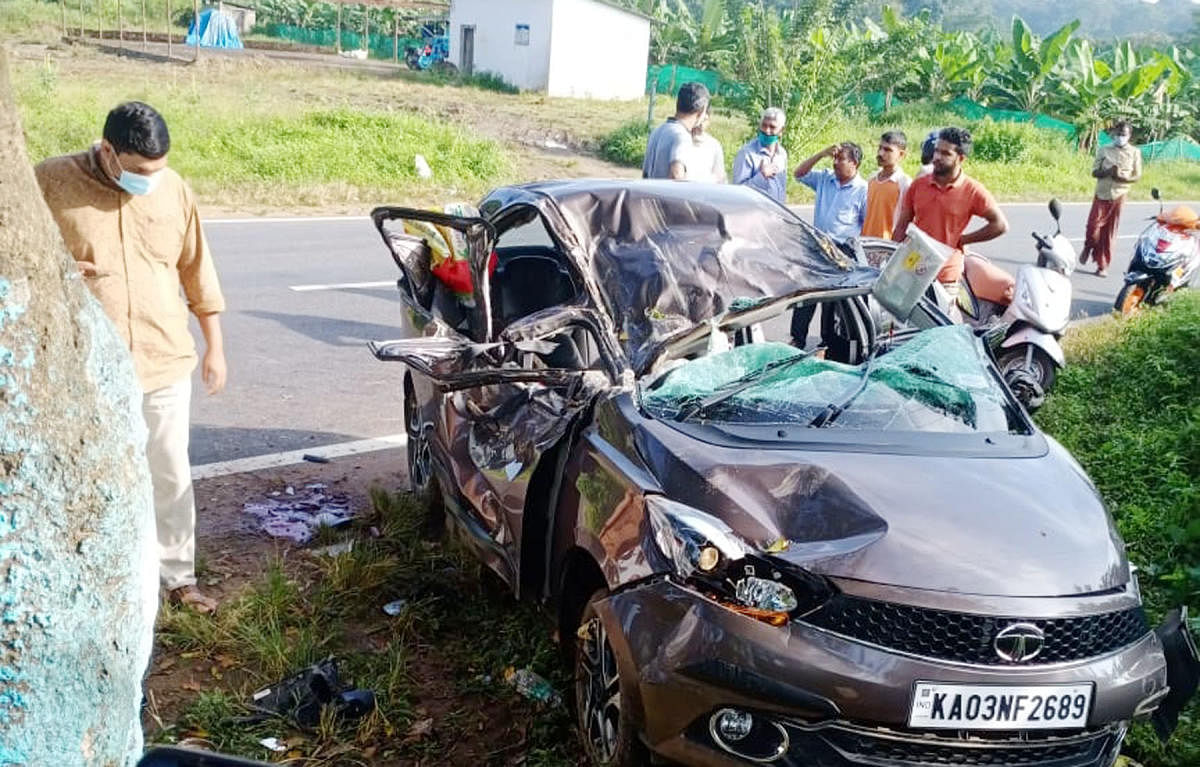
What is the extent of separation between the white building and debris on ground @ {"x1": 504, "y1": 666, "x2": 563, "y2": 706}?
31.2 metres

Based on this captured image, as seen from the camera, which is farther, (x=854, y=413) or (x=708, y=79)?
(x=708, y=79)

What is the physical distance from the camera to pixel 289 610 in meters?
4.26

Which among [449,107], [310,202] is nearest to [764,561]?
[310,202]

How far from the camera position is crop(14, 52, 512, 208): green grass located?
1522 centimetres

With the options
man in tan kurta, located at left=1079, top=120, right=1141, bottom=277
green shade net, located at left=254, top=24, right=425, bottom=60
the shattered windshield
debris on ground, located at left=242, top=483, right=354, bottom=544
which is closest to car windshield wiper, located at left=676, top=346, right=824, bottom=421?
the shattered windshield

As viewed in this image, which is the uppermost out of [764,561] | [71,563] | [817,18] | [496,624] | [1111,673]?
[817,18]

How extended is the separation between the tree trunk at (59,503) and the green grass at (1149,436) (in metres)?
3.19

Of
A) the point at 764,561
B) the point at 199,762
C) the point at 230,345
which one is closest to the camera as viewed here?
the point at 199,762

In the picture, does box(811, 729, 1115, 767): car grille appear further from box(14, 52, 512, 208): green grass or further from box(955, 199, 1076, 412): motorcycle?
box(14, 52, 512, 208): green grass

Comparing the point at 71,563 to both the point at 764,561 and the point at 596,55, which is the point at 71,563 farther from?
the point at 596,55

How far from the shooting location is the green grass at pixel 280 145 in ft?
49.9

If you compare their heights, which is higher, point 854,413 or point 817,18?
point 817,18

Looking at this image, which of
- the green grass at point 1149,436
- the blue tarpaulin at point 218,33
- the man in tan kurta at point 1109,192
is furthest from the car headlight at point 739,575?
the blue tarpaulin at point 218,33

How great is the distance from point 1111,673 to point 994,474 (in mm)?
623
